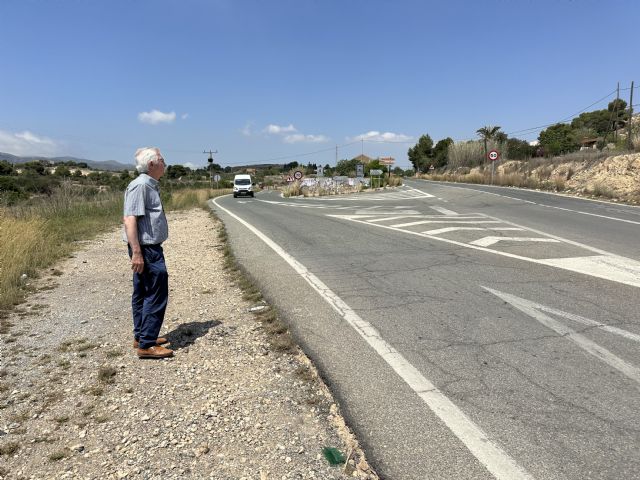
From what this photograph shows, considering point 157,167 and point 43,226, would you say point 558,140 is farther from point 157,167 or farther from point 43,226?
point 157,167

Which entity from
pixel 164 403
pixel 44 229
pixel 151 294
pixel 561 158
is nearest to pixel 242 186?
pixel 561 158

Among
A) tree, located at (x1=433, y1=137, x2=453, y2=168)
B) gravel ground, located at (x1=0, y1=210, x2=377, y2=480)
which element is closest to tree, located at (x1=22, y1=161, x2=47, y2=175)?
gravel ground, located at (x1=0, y1=210, x2=377, y2=480)

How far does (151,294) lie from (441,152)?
98.7 m

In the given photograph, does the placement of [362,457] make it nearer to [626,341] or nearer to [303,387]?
[303,387]

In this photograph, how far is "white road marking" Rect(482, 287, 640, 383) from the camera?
3.70 meters

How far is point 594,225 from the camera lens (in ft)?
41.7

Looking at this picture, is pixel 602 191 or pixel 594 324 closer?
pixel 594 324

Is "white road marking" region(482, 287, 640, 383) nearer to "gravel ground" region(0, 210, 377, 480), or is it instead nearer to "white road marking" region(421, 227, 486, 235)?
"gravel ground" region(0, 210, 377, 480)

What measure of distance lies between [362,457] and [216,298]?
4.01 m

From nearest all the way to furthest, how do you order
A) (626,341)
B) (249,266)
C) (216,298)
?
(626,341)
(216,298)
(249,266)

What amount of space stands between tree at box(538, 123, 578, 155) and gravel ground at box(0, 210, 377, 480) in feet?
174

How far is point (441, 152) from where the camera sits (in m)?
97.1

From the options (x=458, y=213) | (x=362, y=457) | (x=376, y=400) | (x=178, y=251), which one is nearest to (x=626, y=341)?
(x=376, y=400)

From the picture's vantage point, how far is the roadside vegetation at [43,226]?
23.4 ft
